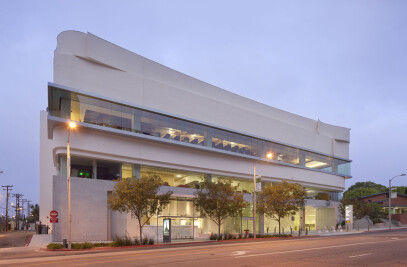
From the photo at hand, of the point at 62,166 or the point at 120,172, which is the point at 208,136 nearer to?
the point at 120,172

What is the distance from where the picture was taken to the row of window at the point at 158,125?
130 feet

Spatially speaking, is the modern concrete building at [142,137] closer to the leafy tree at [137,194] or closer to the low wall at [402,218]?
the leafy tree at [137,194]

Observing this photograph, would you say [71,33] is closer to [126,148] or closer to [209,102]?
[126,148]

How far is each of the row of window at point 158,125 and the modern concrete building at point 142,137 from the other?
0.12 metres

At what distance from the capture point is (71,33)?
40594mm

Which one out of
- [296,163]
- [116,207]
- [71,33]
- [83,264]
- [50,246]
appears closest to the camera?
[83,264]

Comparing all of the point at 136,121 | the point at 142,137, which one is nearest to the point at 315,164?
the point at 142,137

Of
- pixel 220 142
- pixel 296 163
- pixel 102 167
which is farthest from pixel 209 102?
pixel 296 163

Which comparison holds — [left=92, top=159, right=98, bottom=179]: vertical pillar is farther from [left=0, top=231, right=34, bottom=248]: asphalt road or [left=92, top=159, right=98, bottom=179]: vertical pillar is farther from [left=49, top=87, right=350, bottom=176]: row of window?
[left=0, top=231, right=34, bottom=248]: asphalt road

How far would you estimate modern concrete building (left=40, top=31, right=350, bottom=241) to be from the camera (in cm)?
3962

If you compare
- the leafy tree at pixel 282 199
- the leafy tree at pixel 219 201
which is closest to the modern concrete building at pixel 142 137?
→ the leafy tree at pixel 219 201

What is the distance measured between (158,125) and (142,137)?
3267mm

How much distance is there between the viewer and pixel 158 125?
46344 millimetres

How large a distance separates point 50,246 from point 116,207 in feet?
21.2
